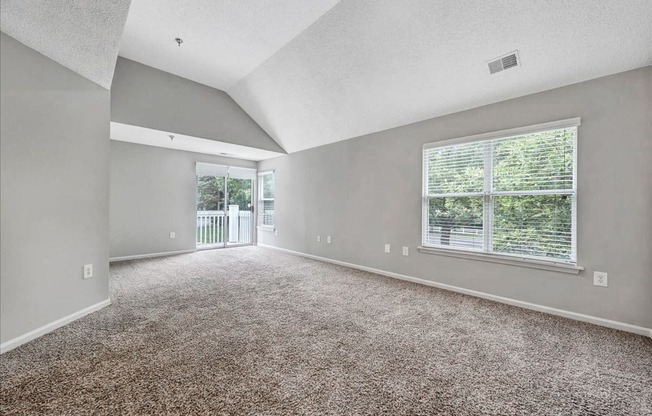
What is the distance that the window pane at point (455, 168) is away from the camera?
327 centimetres

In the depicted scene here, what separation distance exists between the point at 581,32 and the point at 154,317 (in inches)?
176

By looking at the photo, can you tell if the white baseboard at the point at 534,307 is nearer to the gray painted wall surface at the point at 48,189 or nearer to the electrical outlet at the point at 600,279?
the electrical outlet at the point at 600,279

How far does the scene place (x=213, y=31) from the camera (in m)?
3.15

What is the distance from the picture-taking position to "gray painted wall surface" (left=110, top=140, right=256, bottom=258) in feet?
16.2

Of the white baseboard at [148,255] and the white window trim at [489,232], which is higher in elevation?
the white window trim at [489,232]

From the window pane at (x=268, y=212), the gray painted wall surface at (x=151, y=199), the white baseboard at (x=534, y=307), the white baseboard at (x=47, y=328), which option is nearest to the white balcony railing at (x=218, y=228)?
the gray painted wall surface at (x=151, y=199)

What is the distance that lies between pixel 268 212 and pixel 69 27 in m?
4.95

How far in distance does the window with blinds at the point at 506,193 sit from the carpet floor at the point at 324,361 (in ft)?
2.30

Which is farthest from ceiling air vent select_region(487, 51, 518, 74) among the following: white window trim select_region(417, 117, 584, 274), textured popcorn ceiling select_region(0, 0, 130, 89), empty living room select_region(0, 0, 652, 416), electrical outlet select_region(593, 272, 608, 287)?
textured popcorn ceiling select_region(0, 0, 130, 89)

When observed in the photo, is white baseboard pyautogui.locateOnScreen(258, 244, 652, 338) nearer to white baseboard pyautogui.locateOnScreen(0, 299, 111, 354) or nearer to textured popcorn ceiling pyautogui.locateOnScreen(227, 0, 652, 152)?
textured popcorn ceiling pyautogui.locateOnScreen(227, 0, 652, 152)

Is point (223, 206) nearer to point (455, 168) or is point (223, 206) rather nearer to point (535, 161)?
point (455, 168)

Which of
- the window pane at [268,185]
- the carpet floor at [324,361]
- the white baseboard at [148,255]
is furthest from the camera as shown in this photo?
the window pane at [268,185]

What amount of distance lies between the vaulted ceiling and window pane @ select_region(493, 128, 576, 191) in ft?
1.68

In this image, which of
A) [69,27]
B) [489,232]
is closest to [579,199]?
[489,232]
